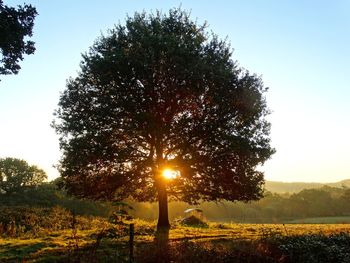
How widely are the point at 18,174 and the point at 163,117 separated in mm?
69051

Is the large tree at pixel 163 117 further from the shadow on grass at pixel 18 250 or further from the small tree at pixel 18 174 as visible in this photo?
the small tree at pixel 18 174

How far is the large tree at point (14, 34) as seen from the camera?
20.1m

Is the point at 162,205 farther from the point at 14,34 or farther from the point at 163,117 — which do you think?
the point at 14,34

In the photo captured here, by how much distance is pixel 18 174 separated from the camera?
8856 cm

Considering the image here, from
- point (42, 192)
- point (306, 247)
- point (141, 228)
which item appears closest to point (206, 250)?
point (306, 247)

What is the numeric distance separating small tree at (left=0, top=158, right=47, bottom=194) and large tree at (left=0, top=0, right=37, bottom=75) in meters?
67.3

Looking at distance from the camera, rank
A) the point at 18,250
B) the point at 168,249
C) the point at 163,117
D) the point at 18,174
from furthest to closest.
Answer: the point at 18,174 < the point at 163,117 < the point at 18,250 < the point at 168,249

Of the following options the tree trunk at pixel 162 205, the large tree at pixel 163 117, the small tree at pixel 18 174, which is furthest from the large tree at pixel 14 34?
the small tree at pixel 18 174

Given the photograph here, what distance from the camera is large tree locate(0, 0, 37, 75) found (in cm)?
2006

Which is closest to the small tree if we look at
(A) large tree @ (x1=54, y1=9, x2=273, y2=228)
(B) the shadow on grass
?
(A) large tree @ (x1=54, y1=9, x2=273, y2=228)

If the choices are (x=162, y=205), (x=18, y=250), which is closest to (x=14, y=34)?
(x=18, y=250)

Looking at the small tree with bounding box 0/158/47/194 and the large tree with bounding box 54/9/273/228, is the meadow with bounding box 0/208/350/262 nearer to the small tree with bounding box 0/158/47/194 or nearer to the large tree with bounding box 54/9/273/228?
the large tree with bounding box 54/9/273/228

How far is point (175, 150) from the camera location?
1228 inches

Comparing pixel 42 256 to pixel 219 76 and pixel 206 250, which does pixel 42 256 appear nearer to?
pixel 206 250
